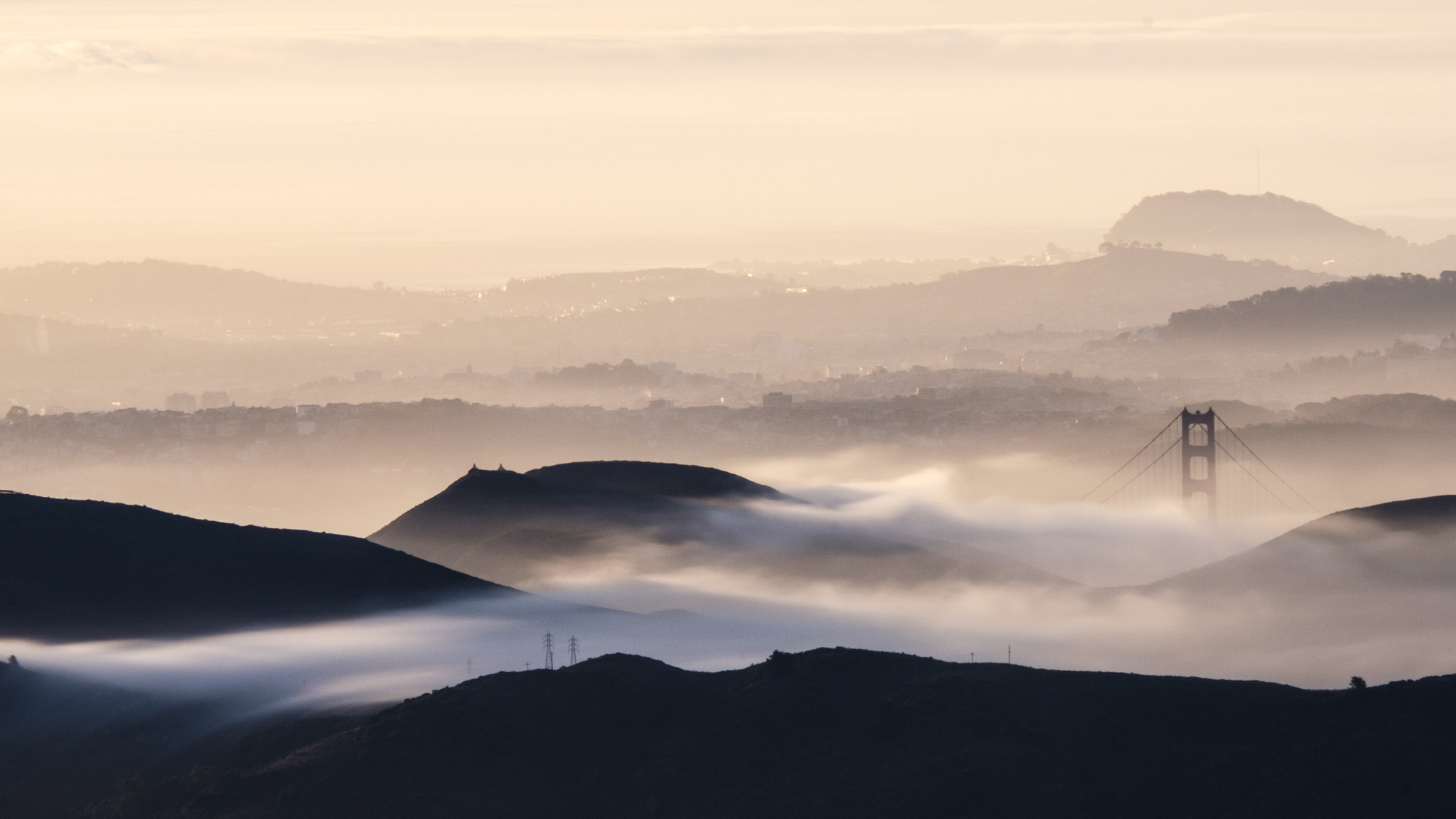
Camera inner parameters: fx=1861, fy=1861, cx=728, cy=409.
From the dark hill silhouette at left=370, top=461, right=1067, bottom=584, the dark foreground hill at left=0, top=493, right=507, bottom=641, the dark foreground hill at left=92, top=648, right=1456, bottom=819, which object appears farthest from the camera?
the dark hill silhouette at left=370, top=461, right=1067, bottom=584

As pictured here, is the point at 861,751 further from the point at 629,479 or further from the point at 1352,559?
the point at 629,479

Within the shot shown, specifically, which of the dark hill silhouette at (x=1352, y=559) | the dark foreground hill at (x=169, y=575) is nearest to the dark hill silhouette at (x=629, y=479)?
the dark hill silhouette at (x=1352, y=559)

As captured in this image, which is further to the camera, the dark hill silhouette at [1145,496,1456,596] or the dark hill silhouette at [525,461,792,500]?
the dark hill silhouette at [525,461,792,500]

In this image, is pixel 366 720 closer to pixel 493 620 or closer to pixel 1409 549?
pixel 493 620

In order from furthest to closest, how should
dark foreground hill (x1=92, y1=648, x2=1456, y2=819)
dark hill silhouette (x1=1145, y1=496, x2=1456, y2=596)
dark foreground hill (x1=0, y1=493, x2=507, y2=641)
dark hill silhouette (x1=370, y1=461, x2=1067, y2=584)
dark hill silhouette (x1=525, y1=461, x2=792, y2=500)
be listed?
1. dark hill silhouette (x1=525, y1=461, x2=792, y2=500)
2. dark hill silhouette (x1=370, y1=461, x2=1067, y2=584)
3. dark hill silhouette (x1=1145, y1=496, x2=1456, y2=596)
4. dark foreground hill (x1=0, y1=493, x2=507, y2=641)
5. dark foreground hill (x1=92, y1=648, x2=1456, y2=819)

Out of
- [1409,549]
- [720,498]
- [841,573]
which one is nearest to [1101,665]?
[1409,549]

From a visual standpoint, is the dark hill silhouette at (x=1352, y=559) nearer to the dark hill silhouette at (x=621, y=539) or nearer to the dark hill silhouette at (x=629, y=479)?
the dark hill silhouette at (x=621, y=539)

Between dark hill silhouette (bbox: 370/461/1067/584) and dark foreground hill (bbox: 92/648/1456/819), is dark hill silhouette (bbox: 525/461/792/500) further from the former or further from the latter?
dark foreground hill (bbox: 92/648/1456/819)

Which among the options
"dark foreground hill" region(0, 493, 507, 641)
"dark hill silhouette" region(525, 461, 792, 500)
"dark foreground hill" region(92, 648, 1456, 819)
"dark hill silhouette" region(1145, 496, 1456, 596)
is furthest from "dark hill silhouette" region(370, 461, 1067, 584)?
"dark foreground hill" region(92, 648, 1456, 819)
